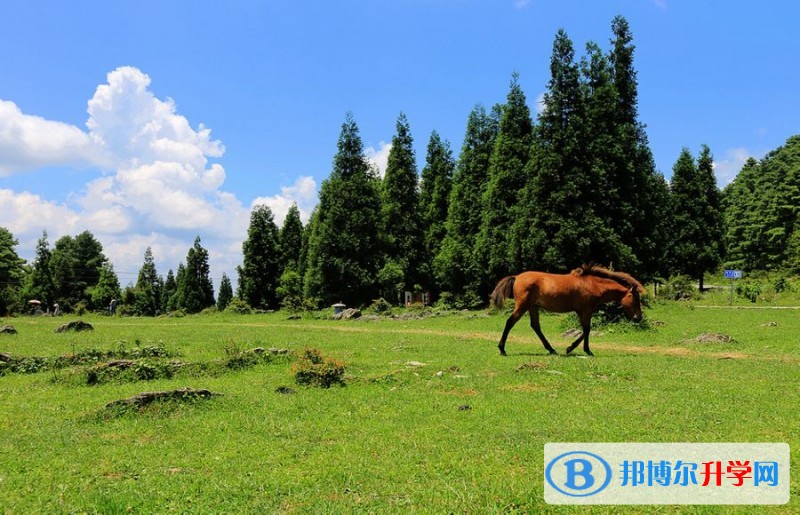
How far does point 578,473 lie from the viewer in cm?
575

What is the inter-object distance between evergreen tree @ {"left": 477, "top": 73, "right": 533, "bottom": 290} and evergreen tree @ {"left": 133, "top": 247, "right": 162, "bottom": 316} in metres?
52.2

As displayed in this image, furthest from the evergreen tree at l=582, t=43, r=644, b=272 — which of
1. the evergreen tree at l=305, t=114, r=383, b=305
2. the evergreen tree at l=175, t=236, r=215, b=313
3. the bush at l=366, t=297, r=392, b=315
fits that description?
the evergreen tree at l=175, t=236, r=215, b=313

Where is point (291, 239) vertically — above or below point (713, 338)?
above

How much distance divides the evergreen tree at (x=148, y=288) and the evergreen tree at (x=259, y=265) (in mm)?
22059

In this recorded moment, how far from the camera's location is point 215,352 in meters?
18.1

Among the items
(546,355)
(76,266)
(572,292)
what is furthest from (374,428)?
(76,266)

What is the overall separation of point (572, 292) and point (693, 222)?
44553 millimetres

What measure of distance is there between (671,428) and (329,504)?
16.2ft

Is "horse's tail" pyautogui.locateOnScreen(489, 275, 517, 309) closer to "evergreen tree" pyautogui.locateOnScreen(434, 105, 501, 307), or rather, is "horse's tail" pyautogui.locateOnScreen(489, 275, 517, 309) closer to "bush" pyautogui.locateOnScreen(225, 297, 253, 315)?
"evergreen tree" pyautogui.locateOnScreen(434, 105, 501, 307)

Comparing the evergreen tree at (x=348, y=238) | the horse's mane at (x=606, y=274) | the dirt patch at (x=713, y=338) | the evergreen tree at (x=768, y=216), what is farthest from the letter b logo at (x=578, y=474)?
the evergreen tree at (x=768, y=216)

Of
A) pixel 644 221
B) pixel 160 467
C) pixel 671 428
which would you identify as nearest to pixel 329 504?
pixel 160 467

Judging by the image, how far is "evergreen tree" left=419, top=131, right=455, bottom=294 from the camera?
5303 centimetres

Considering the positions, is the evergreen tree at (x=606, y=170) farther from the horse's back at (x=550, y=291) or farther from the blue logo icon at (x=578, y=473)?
the blue logo icon at (x=578, y=473)

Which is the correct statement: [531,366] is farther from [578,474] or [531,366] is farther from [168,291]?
[168,291]
